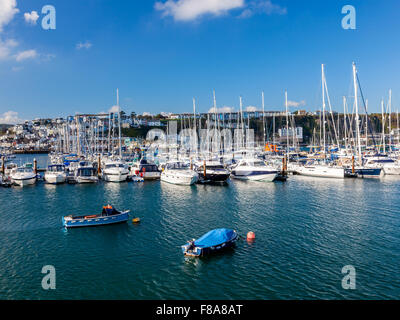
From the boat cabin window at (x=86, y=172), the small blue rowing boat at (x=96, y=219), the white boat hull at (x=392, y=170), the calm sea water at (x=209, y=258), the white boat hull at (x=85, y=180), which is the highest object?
the boat cabin window at (x=86, y=172)

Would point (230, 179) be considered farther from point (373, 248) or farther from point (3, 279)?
point (3, 279)

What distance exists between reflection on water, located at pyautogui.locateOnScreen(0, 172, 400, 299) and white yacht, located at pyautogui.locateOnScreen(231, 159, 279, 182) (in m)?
12.1

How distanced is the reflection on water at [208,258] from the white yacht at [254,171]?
39.6ft

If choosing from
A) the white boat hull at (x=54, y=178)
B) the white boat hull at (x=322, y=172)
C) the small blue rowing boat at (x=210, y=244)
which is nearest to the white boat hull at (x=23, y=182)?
the white boat hull at (x=54, y=178)

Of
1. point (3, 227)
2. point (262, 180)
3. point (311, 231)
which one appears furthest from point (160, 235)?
point (262, 180)

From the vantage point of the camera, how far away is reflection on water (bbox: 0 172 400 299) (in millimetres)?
18703

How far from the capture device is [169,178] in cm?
5772

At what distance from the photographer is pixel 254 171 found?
59406mm

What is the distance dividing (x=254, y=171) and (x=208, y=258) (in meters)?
38.2

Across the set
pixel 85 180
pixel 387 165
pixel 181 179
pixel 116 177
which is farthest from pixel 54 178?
pixel 387 165

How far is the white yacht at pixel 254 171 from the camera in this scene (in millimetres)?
58353

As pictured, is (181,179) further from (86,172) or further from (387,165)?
(387,165)

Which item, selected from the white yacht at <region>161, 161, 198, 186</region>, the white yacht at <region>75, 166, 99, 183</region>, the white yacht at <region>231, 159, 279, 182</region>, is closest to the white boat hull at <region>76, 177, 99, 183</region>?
the white yacht at <region>75, 166, 99, 183</region>

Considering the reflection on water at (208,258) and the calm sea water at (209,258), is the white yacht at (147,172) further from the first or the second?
the calm sea water at (209,258)
